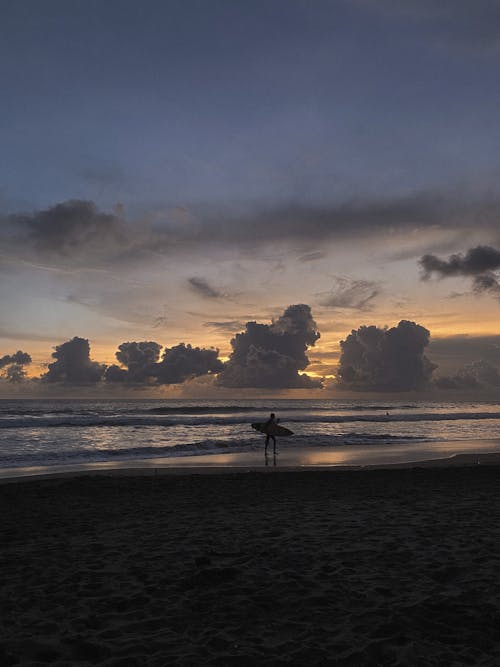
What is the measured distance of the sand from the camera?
4980mm

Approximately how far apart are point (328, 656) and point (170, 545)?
4417 mm

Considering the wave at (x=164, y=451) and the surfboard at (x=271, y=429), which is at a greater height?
the surfboard at (x=271, y=429)

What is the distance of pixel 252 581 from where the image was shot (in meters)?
6.81

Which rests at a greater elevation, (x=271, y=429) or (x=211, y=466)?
(x=271, y=429)

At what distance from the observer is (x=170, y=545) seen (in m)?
8.62

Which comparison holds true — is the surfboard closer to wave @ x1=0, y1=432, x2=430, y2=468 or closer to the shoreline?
the shoreline

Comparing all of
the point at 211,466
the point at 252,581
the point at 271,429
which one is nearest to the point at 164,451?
the point at 271,429

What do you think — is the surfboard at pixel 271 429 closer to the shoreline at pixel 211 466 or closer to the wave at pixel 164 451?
the shoreline at pixel 211 466

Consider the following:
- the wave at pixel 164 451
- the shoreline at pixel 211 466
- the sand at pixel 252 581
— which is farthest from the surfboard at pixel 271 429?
the sand at pixel 252 581

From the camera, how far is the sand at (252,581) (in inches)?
196

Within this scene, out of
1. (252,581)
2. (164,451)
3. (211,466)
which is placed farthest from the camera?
(164,451)

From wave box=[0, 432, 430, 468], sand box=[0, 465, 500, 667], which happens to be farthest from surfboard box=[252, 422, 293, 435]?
sand box=[0, 465, 500, 667]

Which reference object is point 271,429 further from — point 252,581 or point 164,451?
point 252,581

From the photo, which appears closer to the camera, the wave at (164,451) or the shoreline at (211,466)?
the shoreline at (211,466)
